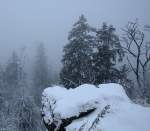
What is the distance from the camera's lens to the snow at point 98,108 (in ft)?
23.5

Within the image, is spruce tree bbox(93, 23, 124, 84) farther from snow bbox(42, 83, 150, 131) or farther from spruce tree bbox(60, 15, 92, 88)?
snow bbox(42, 83, 150, 131)

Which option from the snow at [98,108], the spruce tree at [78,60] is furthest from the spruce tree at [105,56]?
the snow at [98,108]

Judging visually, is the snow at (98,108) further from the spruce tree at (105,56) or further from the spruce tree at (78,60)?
the spruce tree at (105,56)

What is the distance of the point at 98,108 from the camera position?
8719 mm

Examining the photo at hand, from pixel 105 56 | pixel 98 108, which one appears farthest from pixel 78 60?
pixel 98 108

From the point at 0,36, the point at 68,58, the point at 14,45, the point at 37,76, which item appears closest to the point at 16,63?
the point at 37,76

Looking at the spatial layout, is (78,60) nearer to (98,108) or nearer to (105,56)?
(105,56)

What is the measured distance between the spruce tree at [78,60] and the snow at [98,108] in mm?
9916

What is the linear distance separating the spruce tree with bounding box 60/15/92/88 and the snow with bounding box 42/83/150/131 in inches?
390

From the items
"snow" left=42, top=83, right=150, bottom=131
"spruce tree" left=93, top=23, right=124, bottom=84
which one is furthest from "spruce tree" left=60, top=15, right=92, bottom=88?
"snow" left=42, top=83, right=150, bottom=131

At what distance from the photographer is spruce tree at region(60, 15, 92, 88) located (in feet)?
68.2

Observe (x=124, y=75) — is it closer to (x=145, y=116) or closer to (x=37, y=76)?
(x=145, y=116)

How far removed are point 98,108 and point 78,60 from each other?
40.5ft

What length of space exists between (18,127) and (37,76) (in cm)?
2796
